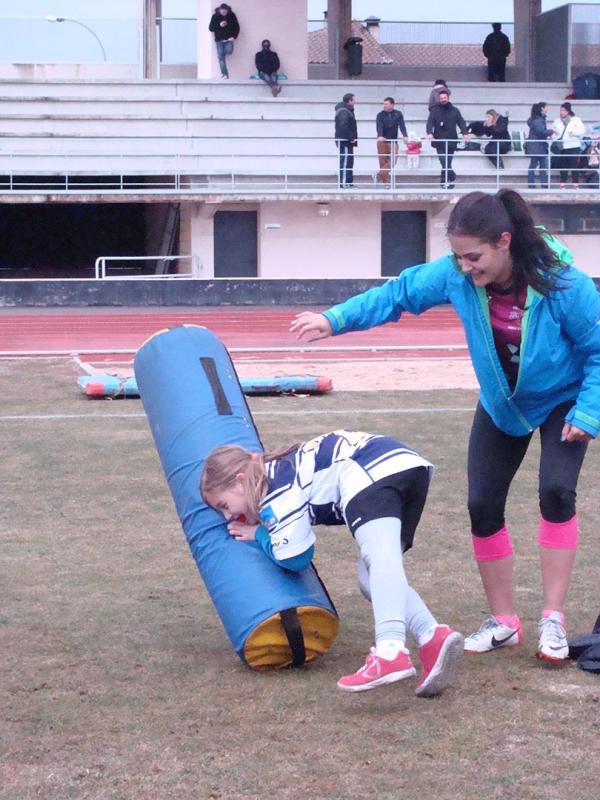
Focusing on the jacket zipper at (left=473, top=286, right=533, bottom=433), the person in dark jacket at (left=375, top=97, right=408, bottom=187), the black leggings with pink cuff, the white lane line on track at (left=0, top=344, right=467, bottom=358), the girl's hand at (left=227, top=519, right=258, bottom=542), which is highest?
the person in dark jacket at (left=375, top=97, right=408, bottom=187)

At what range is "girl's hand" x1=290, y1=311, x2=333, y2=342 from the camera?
452 centimetres

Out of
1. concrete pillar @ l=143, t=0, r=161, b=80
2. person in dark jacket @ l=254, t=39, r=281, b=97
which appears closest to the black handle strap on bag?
person in dark jacket @ l=254, t=39, r=281, b=97

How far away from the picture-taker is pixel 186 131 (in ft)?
98.8

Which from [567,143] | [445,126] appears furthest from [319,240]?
[567,143]

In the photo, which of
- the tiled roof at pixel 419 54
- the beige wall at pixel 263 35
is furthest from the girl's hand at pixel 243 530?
the tiled roof at pixel 419 54

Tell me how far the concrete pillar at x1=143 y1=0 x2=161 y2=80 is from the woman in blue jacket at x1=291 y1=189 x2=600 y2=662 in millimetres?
33580

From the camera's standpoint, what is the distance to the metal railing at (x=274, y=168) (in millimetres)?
28562

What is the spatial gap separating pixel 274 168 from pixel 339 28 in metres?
8.59

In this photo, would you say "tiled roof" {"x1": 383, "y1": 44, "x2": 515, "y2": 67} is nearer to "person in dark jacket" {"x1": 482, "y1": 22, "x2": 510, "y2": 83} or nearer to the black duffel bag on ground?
"person in dark jacket" {"x1": 482, "y1": 22, "x2": 510, "y2": 83}

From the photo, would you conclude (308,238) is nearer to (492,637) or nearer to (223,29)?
(223,29)

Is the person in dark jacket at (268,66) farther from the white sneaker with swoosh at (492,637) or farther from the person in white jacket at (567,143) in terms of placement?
the white sneaker with swoosh at (492,637)

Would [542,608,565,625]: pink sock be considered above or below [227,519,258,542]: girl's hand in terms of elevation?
below

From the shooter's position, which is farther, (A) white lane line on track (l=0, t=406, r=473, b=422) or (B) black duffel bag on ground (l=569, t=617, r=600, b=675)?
(A) white lane line on track (l=0, t=406, r=473, b=422)

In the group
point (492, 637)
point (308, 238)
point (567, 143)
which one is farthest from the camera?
point (308, 238)
